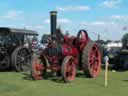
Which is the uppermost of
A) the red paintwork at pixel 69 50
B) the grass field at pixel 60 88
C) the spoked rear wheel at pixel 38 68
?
the red paintwork at pixel 69 50

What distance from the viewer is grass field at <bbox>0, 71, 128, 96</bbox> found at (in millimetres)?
11281

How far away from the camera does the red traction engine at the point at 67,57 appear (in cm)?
1441

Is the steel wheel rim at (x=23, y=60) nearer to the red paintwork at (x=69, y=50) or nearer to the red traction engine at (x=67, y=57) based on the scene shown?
the red traction engine at (x=67, y=57)

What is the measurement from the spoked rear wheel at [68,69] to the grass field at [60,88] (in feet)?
0.74

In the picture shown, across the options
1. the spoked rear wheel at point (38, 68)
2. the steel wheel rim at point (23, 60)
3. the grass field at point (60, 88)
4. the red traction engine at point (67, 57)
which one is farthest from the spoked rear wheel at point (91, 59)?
the steel wheel rim at point (23, 60)

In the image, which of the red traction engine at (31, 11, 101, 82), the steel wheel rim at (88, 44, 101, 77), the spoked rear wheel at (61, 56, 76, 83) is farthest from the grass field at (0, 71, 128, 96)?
the steel wheel rim at (88, 44, 101, 77)

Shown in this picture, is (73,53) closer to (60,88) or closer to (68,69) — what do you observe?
(68,69)

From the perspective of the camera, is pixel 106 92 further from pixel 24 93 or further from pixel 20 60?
pixel 20 60

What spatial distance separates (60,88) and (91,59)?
12.5 ft

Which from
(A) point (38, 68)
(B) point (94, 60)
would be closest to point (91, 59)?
(B) point (94, 60)

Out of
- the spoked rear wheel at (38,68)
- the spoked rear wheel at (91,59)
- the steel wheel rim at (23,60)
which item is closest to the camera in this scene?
the spoked rear wheel at (38,68)

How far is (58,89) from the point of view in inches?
475

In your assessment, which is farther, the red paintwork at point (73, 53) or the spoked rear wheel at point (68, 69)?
the red paintwork at point (73, 53)

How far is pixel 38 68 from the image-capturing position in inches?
584
